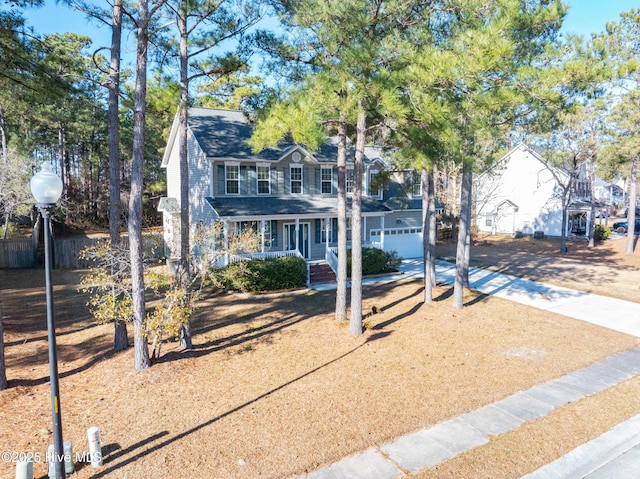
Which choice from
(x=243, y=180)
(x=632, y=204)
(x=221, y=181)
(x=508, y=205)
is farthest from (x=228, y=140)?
(x=508, y=205)

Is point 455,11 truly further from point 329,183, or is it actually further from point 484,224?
point 484,224

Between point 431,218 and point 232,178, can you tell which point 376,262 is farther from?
point 232,178

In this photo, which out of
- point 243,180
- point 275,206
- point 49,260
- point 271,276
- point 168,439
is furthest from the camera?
point 243,180

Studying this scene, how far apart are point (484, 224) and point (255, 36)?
32.9 m

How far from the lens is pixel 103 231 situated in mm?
33250

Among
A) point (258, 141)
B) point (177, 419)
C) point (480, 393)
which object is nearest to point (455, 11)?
point (258, 141)

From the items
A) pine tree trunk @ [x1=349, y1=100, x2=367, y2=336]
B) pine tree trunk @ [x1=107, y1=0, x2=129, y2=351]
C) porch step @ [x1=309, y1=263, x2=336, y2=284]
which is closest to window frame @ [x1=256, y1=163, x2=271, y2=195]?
porch step @ [x1=309, y1=263, x2=336, y2=284]

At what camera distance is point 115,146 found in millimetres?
9305

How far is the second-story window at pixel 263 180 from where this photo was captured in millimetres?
19625

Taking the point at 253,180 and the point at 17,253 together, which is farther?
the point at 253,180

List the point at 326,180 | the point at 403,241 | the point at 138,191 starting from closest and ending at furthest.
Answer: the point at 138,191 < the point at 326,180 < the point at 403,241

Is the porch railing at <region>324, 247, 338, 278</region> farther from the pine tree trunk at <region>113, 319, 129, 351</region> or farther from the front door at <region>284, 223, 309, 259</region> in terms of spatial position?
the pine tree trunk at <region>113, 319, 129, 351</region>

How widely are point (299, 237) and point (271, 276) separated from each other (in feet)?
15.9

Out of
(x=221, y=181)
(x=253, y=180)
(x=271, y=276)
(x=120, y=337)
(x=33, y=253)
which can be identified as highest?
(x=253, y=180)
